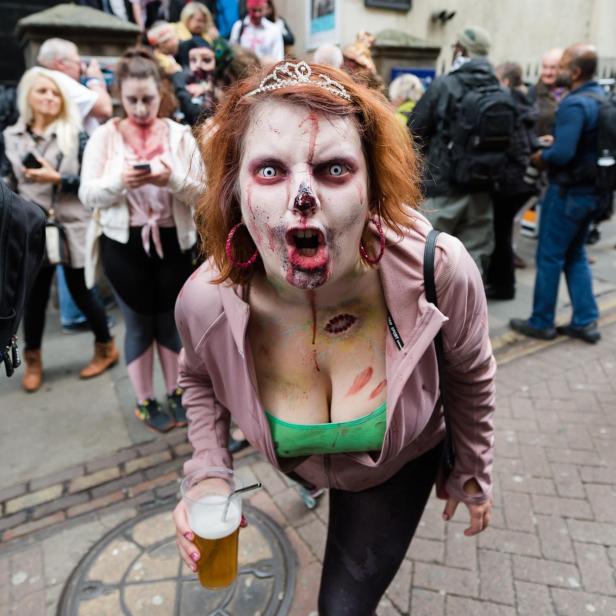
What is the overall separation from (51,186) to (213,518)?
9.62 feet

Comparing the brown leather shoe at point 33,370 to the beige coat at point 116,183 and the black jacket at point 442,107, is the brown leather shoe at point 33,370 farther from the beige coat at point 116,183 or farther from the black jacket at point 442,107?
the black jacket at point 442,107

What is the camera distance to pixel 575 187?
4113 mm

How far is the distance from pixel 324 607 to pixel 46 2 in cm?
773

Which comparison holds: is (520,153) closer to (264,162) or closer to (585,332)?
(585,332)

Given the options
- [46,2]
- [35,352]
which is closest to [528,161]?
[35,352]

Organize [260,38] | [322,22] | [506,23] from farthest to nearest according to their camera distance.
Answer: [506,23]
[322,22]
[260,38]

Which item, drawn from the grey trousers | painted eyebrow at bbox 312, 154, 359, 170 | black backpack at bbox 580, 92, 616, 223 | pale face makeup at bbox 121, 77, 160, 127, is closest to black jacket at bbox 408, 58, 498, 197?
the grey trousers

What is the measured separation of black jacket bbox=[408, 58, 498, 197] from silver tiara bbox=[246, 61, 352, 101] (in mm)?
2990

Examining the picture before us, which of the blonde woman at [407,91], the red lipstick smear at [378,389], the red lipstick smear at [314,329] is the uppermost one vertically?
the blonde woman at [407,91]

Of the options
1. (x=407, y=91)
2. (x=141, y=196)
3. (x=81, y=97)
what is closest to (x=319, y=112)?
(x=141, y=196)

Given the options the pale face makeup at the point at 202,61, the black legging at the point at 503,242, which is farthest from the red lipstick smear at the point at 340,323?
the black legging at the point at 503,242

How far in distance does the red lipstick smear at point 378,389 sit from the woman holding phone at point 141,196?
177cm

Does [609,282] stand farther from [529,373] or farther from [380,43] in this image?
[380,43]

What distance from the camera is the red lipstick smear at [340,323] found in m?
1.53
